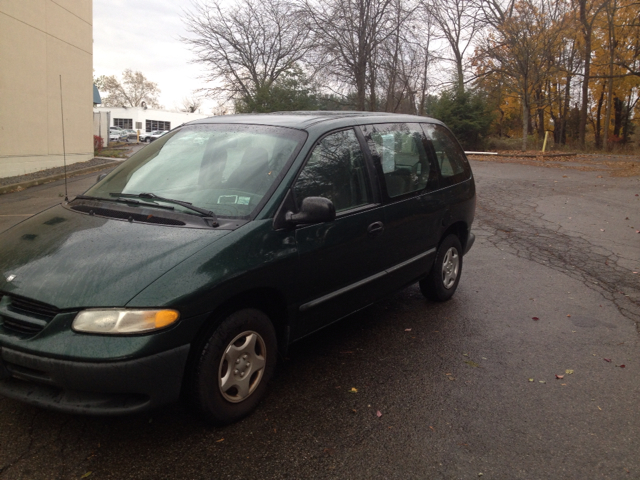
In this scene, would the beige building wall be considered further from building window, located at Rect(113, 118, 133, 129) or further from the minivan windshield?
building window, located at Rect(113, 118, 133, 129)

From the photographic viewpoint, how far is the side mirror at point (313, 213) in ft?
10.3


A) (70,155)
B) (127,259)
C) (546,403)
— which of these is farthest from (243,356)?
(70,155)

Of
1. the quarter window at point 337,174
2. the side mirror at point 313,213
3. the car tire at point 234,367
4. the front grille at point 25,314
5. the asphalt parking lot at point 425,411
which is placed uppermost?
the quarter window at point 337,174

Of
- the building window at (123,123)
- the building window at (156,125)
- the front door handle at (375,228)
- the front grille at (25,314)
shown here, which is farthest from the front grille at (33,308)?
the building window at (123,123)

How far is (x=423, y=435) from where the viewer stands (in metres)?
2.97

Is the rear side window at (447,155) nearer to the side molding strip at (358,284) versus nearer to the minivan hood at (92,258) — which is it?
the side molding strip at (358,284)

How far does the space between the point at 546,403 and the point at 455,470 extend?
1.06 m

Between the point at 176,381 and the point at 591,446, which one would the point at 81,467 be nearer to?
the point at 176,381

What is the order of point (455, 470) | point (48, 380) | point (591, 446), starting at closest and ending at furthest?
1. point (48, 380)
2. point (455, 470)
3. point (591, 446)

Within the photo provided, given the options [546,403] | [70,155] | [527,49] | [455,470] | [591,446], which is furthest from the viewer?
[527,49]

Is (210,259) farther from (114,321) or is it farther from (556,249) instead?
(556,249)

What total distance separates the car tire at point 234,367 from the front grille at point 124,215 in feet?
2.35

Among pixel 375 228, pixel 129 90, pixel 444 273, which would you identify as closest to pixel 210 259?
pixel 375 228

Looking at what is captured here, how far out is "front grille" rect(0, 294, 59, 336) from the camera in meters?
2.54
